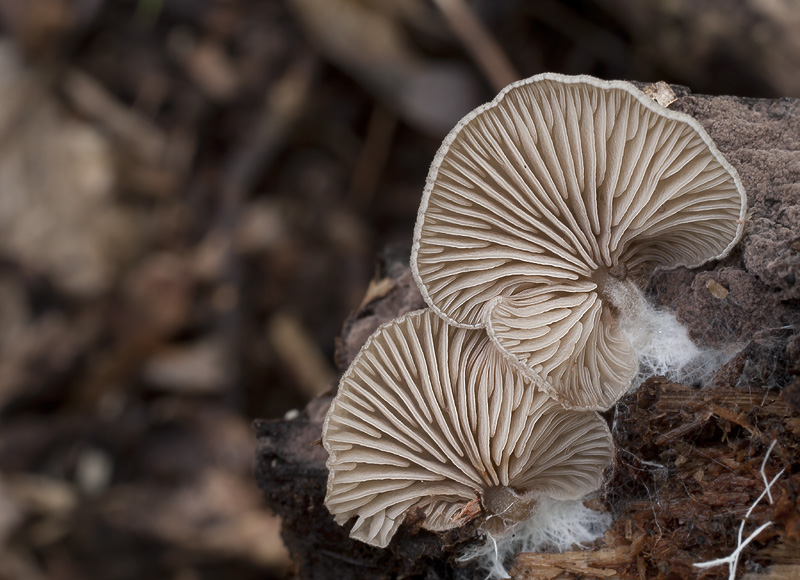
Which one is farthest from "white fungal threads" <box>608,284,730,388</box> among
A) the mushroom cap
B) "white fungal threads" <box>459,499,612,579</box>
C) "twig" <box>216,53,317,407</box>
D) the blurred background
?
"twig" <box>216,53,317,407</box>

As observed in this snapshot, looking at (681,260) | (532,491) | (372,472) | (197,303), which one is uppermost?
(197,303)

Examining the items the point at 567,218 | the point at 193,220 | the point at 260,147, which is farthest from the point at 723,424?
the point at 193,220

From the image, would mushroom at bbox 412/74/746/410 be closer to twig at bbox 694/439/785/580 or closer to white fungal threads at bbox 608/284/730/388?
white fungal threads at bbox 608/284/730/388

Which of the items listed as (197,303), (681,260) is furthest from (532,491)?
(197,303)

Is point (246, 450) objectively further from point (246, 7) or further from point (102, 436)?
point (246, 7)

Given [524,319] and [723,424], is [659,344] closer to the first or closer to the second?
[723,424]
